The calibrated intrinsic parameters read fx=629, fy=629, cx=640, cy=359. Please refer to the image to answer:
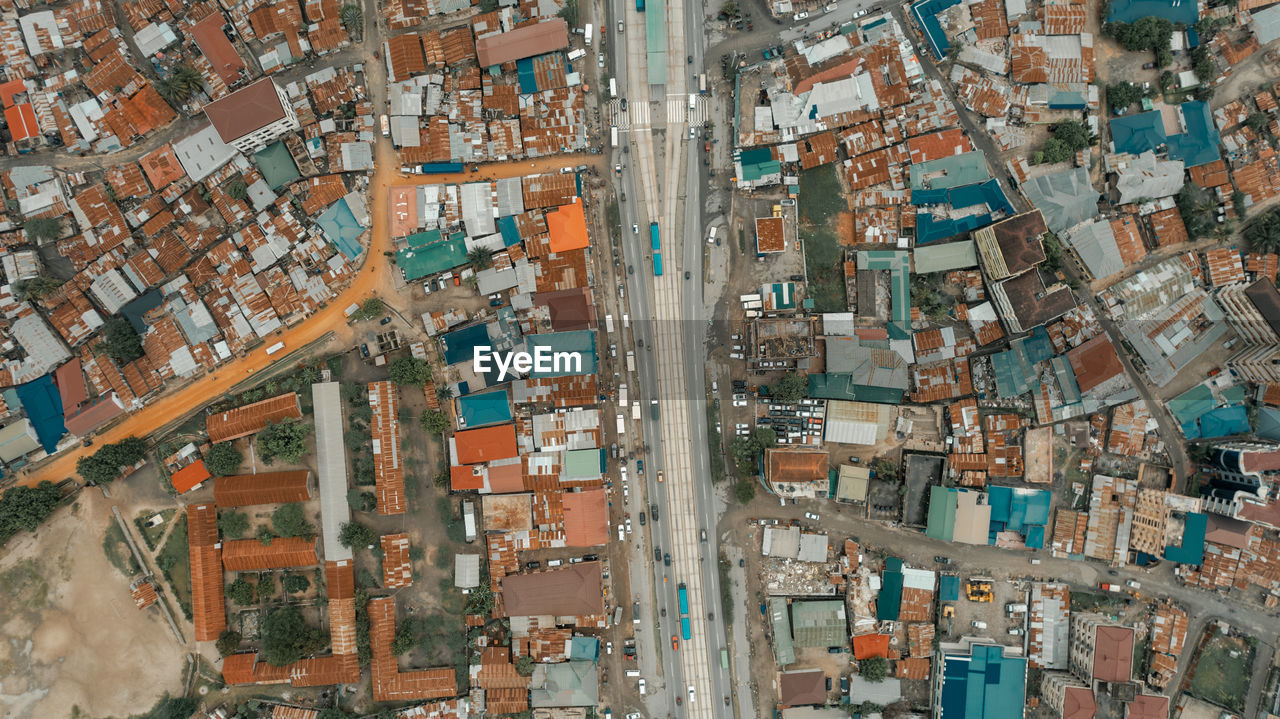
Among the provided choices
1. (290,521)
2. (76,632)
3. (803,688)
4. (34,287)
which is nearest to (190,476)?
(290,521)

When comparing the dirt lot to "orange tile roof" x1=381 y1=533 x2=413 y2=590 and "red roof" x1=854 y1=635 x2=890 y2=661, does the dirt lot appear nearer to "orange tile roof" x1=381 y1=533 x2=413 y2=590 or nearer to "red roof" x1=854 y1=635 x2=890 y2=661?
"orange tile roof" x1=381 y1=533 x2=413 y2=590

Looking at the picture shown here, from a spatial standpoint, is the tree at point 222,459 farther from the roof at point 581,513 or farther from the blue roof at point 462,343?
the roof at point 581,513

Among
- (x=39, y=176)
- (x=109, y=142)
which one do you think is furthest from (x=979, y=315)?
(x=39, y=176)

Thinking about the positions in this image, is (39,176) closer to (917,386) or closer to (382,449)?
(382,449)

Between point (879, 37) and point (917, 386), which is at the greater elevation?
point (879, 37)

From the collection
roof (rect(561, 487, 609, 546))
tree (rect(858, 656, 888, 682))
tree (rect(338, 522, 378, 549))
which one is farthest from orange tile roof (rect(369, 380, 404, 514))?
tree (rect(858, 656, 888, 682))
